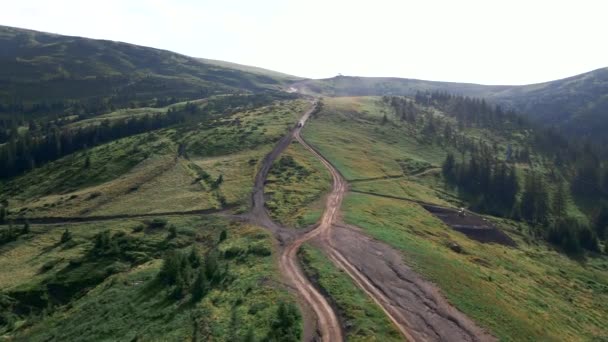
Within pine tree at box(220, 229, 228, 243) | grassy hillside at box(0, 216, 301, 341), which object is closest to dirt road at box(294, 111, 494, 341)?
grassy hillside at box(0, 216, 301, 341)

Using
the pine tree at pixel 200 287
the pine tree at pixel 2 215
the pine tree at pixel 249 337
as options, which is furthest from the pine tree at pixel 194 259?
the pine tree at pixel 2 215

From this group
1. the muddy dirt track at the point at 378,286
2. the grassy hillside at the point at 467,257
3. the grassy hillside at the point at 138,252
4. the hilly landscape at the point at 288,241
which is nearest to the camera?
the muddy dirt track at the point at 378,286

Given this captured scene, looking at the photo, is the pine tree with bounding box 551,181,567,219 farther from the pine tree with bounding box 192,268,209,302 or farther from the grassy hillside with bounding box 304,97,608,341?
the pine tree with bounding box 192,268,209,302

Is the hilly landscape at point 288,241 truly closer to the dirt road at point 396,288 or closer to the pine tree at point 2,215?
the dirt road at point 396,288

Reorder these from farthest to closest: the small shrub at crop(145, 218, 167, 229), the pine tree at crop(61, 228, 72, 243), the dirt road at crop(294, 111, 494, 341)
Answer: the small shrub at crop(145, 218, 167, 229)
the pine tree at crop(61, 228, 72, 243)
the dirt road at crop(294, 111, 494, 341)

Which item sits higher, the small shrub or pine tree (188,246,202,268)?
pine tree (188,246,202,268)

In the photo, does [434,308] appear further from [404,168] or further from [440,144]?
[440,144]

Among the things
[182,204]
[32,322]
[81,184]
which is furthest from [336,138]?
[32,322]
